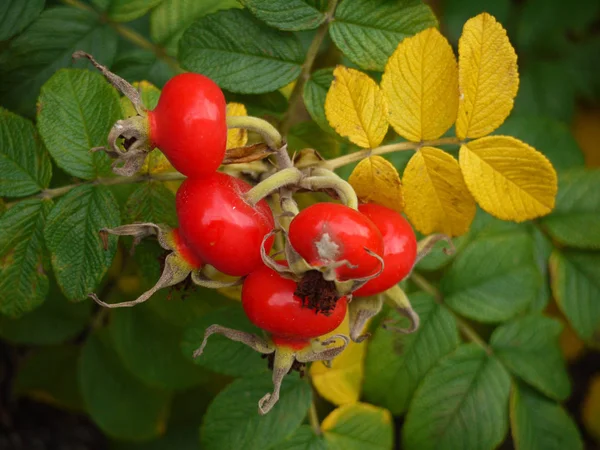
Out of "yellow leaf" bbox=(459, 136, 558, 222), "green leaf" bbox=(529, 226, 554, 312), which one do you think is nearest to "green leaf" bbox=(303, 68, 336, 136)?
"yellow leaf" bbox=(459, 136, 558, 222)

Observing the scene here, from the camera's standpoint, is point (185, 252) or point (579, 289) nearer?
point (185, 252)

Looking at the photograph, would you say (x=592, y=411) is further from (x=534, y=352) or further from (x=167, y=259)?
(x=167, y=259)

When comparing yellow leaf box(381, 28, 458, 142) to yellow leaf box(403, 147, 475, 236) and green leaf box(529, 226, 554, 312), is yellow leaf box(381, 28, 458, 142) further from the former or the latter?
green leaf box(529, 226, 554, 312)

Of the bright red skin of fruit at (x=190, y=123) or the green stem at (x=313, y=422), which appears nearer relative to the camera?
the bright red skin of fruit at (x=190, y=123)

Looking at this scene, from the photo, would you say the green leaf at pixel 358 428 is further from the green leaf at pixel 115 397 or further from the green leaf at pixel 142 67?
the green leaf at pixel 142 67

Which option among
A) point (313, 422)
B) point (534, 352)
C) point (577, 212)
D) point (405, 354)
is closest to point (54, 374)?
point (313, 422)

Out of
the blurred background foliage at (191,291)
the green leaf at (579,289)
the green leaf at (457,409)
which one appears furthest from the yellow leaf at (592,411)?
the green leaf at (457,409)

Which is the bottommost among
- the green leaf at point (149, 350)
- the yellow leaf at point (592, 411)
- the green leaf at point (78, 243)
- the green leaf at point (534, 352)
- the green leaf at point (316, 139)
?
the yellow leaf at point (592, 411)
